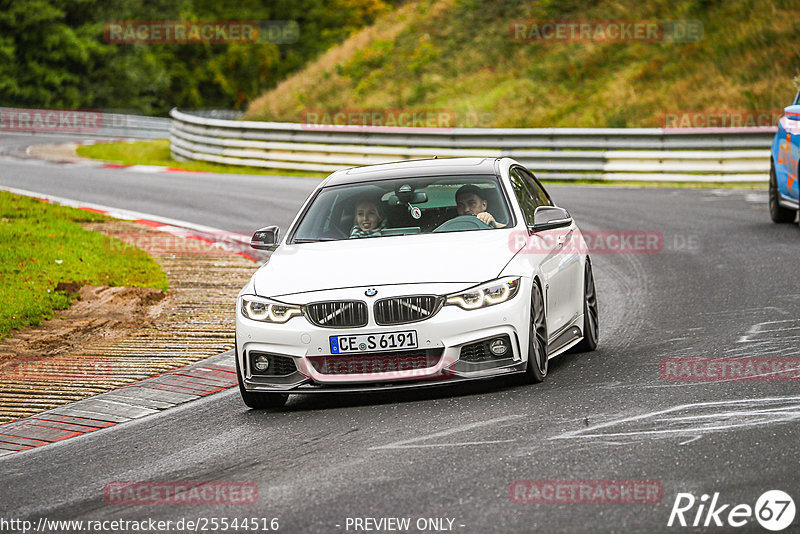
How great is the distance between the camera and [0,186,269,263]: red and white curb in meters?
15.5

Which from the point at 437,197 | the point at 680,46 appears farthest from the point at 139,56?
the point at 437,197

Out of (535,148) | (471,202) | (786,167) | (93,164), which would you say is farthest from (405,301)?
(93,164)

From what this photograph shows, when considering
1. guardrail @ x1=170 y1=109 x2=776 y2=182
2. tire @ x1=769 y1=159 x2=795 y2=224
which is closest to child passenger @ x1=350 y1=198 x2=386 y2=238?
tire @ x1=769 y1=159 x2=795 y2=224

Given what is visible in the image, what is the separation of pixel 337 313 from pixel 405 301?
0.42 m

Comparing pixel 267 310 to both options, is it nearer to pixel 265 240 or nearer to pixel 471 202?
pixel 265 240

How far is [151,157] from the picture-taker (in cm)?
3428

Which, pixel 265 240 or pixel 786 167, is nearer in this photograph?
pixel 265 240

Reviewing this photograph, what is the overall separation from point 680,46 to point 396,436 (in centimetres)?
2900

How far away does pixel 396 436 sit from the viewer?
22.2 ft

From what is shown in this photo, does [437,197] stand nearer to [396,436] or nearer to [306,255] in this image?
[306,255]

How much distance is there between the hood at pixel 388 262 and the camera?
7578mm

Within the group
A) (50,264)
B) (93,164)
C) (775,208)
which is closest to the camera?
(50,264)

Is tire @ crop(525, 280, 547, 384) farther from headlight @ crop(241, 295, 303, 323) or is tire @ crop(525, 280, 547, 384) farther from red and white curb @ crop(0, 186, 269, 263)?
red and white curb @ crop(0, 186, 269, 263)

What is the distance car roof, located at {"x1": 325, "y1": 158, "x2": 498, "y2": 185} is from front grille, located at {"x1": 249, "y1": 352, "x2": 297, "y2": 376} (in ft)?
6.22
